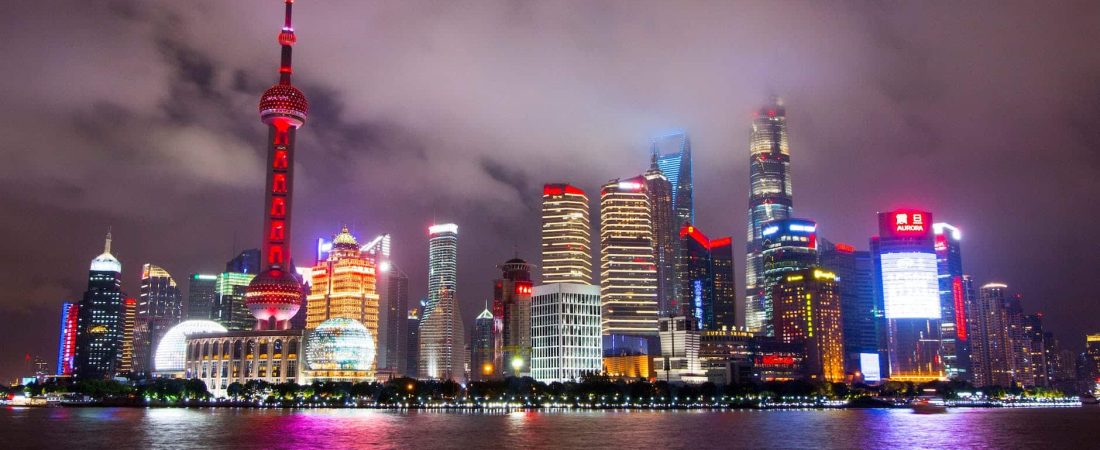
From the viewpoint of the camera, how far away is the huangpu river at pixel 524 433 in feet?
385

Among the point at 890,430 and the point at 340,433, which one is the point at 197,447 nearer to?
the point at 340,433

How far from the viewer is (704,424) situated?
162 meters

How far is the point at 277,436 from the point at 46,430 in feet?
137

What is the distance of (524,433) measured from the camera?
136500 millimetres

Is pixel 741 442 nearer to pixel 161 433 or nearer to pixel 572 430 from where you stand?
pixel 572 430

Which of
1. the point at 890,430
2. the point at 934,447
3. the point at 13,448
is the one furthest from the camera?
the point at 890,430

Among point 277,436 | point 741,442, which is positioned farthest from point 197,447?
point 741,442

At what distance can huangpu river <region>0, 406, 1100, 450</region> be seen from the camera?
117500 mm

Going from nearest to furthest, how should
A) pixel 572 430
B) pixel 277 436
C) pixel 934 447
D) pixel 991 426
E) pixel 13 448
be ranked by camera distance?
1. pixel 13 448
2. pixel 934 447
3. pixel 277 436
4. pixel 572 430
5. pixel 991 426

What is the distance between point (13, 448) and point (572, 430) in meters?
72.2

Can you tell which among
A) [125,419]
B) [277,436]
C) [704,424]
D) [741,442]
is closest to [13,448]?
[277,436]

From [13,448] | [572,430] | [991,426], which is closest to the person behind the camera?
[13,448]

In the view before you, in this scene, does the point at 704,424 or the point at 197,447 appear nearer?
the point at 197,447

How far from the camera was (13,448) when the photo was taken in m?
112
